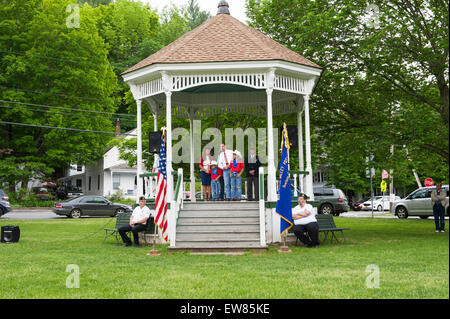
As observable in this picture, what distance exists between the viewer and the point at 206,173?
1501 centimetres

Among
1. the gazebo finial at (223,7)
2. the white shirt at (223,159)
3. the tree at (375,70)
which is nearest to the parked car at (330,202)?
the tree at (375,70)

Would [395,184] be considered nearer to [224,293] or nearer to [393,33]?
[393,33]

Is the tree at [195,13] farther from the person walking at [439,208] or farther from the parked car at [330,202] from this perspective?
the person walking at [439,208]

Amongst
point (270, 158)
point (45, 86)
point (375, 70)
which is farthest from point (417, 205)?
point (45, 86)

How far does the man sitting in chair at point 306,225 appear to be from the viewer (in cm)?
1205

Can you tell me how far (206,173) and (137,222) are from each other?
3100 mm

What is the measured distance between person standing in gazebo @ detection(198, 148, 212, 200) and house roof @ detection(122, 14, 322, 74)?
3.19m

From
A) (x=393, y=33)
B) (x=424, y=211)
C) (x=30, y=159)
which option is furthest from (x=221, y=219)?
(x=30, y=159)

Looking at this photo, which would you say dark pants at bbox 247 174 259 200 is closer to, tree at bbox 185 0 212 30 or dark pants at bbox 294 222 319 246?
dark pants at bbox 294 222 319 246

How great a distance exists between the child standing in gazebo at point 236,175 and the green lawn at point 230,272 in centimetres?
291

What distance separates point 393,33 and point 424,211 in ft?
48.0

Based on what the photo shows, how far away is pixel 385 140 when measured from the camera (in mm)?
14227

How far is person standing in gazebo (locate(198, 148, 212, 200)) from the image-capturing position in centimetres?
1463

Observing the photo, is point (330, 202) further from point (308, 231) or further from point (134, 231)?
point (134, 231)
